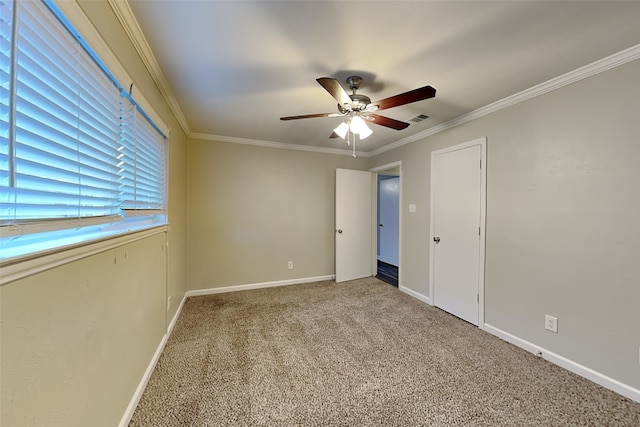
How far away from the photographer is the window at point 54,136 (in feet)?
2.25

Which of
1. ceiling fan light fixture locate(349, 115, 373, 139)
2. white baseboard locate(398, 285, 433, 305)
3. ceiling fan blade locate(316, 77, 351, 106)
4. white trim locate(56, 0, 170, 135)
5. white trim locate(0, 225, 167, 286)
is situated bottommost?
white baseboard locate(398, 285, 433, 305)

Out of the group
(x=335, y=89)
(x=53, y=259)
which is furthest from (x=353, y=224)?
(x=53, y=259)

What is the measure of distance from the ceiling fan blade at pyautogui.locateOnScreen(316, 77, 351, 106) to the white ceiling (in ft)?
0.77

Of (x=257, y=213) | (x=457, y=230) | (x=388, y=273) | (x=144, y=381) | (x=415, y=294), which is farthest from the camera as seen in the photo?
(x=388, y=273)

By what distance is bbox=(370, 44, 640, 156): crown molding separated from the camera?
1.62m

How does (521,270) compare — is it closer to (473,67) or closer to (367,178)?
(473,67)

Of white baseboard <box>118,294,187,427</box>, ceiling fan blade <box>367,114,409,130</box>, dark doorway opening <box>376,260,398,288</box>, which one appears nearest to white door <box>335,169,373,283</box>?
dark doorway opening <box>376,260,398,288</box>

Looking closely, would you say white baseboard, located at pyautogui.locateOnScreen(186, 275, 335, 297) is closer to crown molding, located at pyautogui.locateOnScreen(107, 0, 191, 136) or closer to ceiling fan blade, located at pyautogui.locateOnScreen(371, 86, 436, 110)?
crown molding, located at pyautogui.locateOnScreen(107, 0, 191, 136)

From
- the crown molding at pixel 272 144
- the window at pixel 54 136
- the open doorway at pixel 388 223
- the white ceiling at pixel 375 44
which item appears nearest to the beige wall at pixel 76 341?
the window at pixel 54 136

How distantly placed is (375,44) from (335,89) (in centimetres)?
36

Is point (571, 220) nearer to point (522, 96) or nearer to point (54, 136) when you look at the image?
point (522, 96)

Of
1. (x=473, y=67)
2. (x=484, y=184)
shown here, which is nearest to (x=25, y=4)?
(x=473, y=67)

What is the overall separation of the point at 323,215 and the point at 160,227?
8.18 ft

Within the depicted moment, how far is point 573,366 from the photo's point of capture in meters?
1.87
